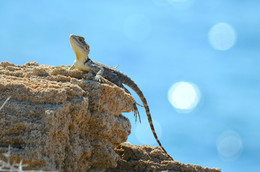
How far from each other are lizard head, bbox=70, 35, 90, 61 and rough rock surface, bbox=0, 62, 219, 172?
992mm

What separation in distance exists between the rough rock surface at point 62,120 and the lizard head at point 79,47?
3.25ft

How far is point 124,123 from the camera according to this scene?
20.7ft

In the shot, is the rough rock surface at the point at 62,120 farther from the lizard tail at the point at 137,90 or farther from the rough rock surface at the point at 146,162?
the lizard tail at the point at 137,90

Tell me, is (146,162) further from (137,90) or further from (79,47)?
(79,47)

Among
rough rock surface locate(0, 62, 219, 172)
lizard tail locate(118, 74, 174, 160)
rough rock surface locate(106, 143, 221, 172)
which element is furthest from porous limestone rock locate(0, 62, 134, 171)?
lizard tail locate(118, 74, 174, 160)

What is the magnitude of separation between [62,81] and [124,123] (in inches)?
53.9

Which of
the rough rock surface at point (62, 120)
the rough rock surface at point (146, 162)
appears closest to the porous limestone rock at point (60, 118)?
the rough rock surface at point (62, 120)

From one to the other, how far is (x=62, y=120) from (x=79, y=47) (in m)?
2.69

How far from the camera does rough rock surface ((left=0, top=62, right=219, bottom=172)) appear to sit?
464 cm

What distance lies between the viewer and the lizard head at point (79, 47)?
736 centimetres

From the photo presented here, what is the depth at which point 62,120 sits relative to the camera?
16.6 feet

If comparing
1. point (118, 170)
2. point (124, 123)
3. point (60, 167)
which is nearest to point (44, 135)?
point (60, 167)

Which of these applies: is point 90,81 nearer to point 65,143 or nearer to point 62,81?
point 62,81

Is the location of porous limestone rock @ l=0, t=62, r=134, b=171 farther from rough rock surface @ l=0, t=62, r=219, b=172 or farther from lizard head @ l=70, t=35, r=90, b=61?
lizard head @ l=70, t=35, r=90, b=61
